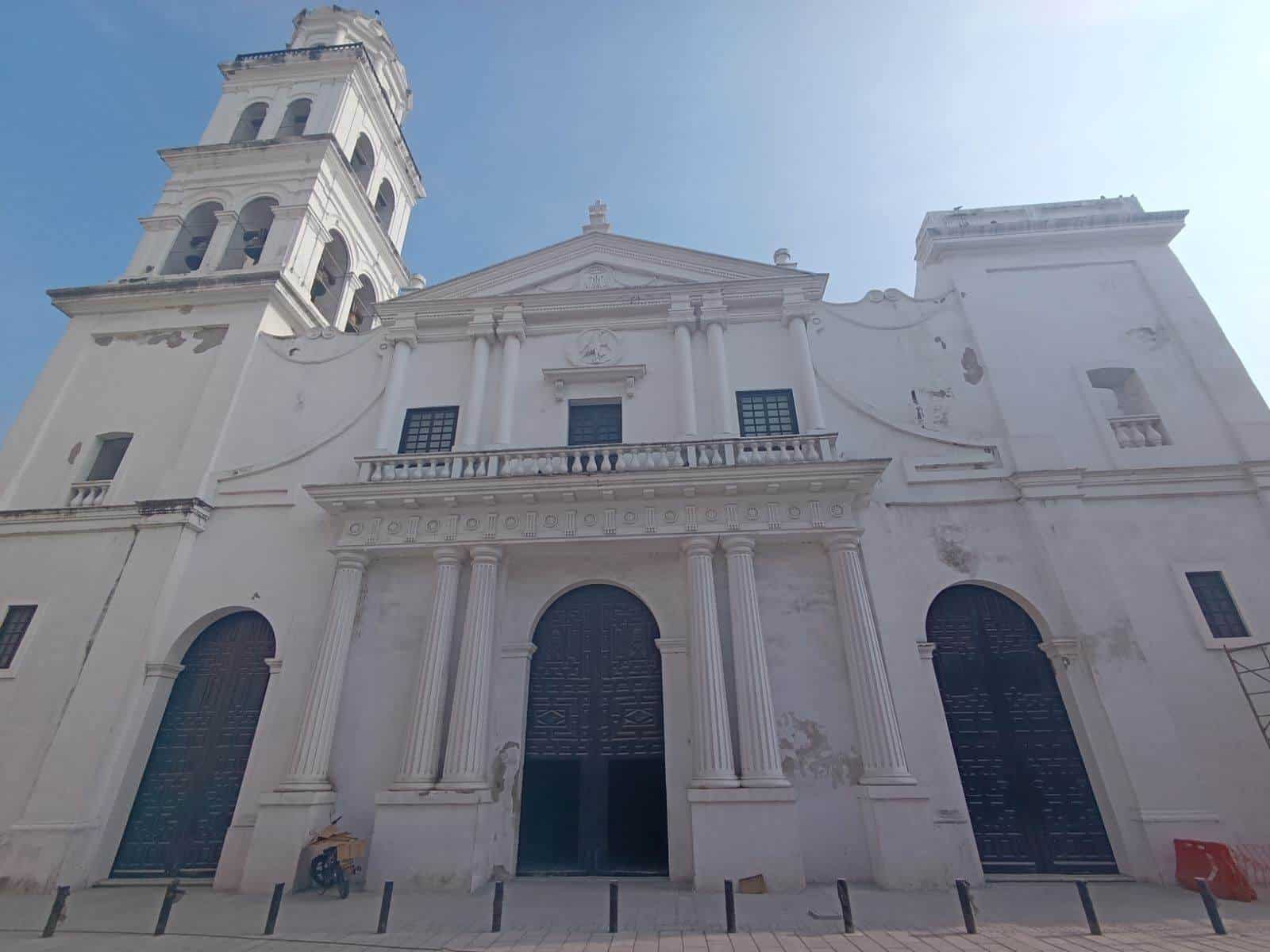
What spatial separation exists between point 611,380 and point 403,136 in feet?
50.5

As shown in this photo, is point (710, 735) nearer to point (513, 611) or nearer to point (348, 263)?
point (513, 611)

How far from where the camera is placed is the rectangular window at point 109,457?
13891 mm

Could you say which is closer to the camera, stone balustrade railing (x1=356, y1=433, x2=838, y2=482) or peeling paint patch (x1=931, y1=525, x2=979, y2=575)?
peeling paint patch (x1=931, y1=525, x2=979, y2=575)

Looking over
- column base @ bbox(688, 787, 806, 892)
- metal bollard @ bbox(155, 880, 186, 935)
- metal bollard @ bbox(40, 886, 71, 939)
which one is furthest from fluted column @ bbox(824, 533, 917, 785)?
metal bollard @ bbox(40, 886, 71, 939)

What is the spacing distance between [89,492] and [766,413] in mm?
14628

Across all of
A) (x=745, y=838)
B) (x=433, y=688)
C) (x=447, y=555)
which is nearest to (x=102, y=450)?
(x=447, y=555)

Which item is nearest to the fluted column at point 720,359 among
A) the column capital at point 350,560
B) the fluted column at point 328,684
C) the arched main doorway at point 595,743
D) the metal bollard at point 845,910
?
the arched main doorway at point 595,743

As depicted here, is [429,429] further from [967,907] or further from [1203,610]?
[1203,610]

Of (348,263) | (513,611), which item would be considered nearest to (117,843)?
(513,611)

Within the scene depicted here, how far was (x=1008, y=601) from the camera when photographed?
35.8ft

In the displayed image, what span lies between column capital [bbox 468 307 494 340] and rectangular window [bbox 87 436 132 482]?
808 cm

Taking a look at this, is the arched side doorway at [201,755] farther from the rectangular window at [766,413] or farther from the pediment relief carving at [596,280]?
the rectangular window at [766,413]

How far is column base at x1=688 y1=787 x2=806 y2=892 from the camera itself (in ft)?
27.8

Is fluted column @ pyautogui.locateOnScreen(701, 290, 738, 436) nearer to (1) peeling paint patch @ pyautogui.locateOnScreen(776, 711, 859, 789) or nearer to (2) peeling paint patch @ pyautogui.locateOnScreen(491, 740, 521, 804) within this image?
(1) peeling paint patch @ pyautogui.locateOnScreen(776, 711, 859, 789)
